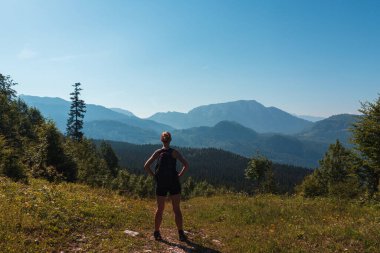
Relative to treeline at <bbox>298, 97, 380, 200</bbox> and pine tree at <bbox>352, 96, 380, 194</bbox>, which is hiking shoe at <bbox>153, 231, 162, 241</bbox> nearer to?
treeline at <bbox>298, 97, 380, 200</bbox>

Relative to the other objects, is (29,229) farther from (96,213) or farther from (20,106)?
(20,106)

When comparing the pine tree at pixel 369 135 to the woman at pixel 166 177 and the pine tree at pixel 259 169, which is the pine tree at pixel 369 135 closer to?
the woman at pixel 166 177

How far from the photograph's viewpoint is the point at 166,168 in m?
11.4

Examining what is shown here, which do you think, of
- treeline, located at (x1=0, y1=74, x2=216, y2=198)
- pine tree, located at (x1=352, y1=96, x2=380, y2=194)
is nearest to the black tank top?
treeline, located at (x1=0, y1=74, x2=216, y2=198)

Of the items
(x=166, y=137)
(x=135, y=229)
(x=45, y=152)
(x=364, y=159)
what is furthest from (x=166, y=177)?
(x=364, y=159)

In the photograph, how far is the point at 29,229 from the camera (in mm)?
9789

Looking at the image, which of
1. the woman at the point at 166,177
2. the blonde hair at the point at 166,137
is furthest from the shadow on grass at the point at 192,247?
the blonde hair at the point at 166,137

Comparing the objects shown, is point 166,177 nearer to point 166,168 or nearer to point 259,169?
point 166,168

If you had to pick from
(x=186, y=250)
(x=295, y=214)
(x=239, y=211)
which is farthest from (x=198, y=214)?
(x=186, y=250)

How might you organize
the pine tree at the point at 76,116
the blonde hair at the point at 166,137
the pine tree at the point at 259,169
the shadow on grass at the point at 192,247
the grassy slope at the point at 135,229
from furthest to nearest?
the pine tree at the point at 76,116
the pine tree at the point at 259,169
the blonde hair at the point at 166,137
the shadow on grass at the point at 192,247
the grassy slope at the point at 135,229

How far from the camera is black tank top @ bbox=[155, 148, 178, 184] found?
11389 millimetres

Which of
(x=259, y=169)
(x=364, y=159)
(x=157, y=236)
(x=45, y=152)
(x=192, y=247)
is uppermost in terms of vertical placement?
(x=364, y=159)

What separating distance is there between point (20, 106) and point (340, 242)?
264 feet

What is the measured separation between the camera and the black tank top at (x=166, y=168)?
11.4 meters
